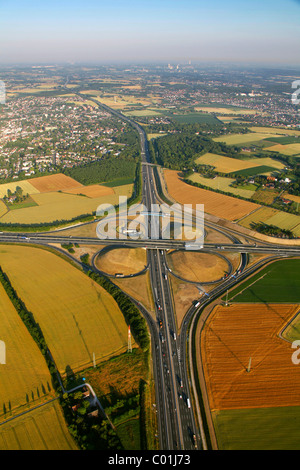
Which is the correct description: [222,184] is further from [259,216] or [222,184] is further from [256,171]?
[259,216]

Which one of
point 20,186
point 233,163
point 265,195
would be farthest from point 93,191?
point 233,163

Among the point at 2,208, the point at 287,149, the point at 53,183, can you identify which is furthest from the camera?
the point at 287,149

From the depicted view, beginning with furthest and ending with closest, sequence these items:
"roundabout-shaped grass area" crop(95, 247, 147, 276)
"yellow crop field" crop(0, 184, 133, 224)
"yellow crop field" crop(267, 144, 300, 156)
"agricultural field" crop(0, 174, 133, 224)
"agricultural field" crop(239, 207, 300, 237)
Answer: "yellow crop field" crop(267, 144, 300, 156), "agricultural field" crop(0, 174, 133, 224), "yellow crop field" crop(0, 184, 133, 224), "agricultural field" crop(239, 207, 300, 237), "roundabout-shaped grass area" crop(95, 247, 147, 276)

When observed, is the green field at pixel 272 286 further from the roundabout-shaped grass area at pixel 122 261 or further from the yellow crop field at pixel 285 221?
the roundabout-shaped grass area at pixel 122 261

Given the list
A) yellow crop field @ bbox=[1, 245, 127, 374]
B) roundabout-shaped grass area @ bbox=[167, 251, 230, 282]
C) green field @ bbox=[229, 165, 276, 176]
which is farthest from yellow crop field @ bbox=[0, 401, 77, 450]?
green field @ bbox=[229, 165, 276, 176]

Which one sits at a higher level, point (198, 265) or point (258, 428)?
point (198, 265)

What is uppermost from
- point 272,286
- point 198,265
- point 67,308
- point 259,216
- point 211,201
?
point 211,201

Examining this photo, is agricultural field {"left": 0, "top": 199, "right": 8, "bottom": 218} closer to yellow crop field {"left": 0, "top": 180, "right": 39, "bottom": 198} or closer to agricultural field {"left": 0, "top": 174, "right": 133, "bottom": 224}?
A: agricultural field {"left": 0, "top": 174, "right": 133, "bottom": 224}
